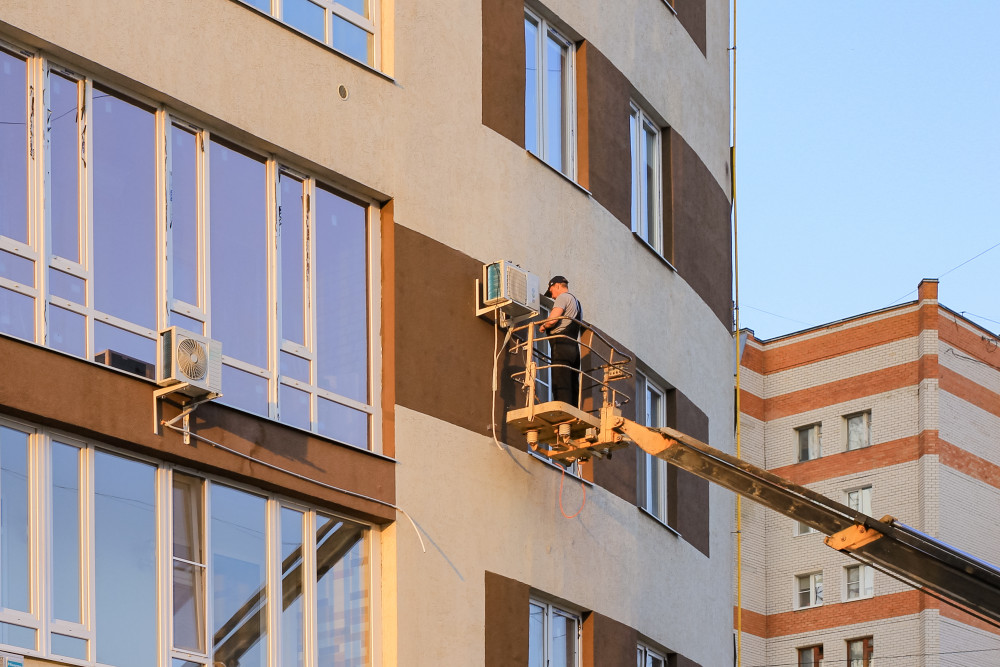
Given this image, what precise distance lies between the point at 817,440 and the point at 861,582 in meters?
5.59

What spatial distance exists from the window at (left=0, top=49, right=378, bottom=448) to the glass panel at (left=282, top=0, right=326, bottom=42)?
170 cm

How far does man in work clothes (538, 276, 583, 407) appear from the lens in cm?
1920

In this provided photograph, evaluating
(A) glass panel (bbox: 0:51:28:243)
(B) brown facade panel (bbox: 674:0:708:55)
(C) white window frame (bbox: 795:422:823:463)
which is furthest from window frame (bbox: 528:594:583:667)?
(C) white window frame (bbox: 795:422:823:463)

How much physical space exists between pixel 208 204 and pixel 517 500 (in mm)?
5501

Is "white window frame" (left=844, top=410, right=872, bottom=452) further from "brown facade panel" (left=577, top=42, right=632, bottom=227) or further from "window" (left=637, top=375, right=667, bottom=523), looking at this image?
"brown facade panel" (left=577, top=42, right=632, bottom=227)

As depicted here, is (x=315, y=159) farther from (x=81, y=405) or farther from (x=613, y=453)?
(x=613, y=453)

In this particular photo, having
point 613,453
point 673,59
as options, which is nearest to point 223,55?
point 613,453

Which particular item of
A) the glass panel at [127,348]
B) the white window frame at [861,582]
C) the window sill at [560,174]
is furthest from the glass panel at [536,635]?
the white window frame at [861,582]

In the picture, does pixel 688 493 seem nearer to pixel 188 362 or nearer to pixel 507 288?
pixel 507 288

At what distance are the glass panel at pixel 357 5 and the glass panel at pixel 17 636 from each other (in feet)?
27.1

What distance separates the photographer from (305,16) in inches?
704

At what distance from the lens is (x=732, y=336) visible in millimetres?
27250

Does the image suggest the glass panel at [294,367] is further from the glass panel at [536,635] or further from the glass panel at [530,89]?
the glass panel at [530,89]

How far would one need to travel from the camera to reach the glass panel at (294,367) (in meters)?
16.7
